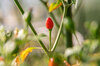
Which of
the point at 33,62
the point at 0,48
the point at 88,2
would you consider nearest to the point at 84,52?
the point at 0,48

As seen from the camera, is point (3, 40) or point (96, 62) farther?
point (3, 40)

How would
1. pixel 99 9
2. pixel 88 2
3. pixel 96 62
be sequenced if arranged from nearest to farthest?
pixel 96 62
pixel 99 9
pixel 88 2

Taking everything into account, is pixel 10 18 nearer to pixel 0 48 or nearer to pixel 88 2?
pixel 88 2

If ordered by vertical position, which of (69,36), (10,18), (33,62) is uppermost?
(69,36)

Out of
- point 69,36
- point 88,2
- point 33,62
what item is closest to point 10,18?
point 88,2

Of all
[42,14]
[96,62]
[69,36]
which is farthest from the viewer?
[42,14]

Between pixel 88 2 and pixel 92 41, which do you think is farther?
pixel 88 2

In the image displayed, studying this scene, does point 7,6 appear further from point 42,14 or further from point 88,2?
point 88,2

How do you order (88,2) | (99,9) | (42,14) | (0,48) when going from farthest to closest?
1. (88,2)
2. (99,9)
3. (42,14)
4. (0,48)

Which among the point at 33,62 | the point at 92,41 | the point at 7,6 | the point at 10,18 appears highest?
the point at 92,41

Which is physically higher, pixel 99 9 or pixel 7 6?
pixel 7 6
